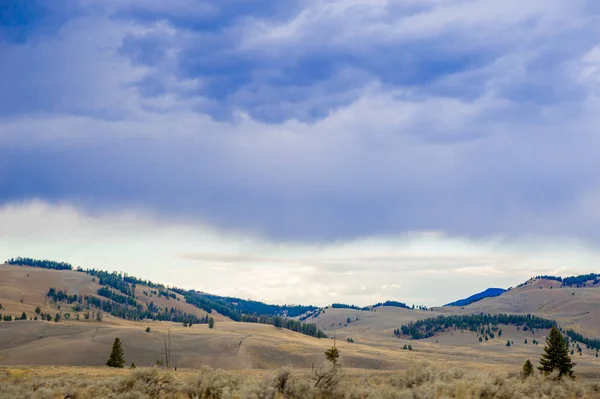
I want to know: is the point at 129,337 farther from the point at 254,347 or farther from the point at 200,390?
the point at 200,390

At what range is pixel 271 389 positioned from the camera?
1769cm

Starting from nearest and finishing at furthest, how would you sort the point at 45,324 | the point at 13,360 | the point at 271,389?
the point at 271,389, the point at 13,360, the point at 45,324

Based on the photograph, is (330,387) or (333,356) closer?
(330,387)

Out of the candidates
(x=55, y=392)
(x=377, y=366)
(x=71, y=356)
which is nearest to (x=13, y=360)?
(x=71, y=356)

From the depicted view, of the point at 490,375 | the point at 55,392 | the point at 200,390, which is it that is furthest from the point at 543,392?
the point at 55,392

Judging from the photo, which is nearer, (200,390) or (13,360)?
(200,390)

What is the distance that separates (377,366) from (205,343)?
50715 millimetres

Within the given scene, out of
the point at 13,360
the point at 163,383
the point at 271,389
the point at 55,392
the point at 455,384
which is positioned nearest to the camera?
the point at 455,384

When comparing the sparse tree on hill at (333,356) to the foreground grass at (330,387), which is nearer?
the foreground grass at (330,387)

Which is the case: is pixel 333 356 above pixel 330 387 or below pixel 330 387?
below

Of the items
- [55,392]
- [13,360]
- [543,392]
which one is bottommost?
[13,360]

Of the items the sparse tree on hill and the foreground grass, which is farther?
the sparse tree on hill

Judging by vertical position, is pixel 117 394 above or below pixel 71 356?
above

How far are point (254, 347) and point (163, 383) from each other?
4859 inches
